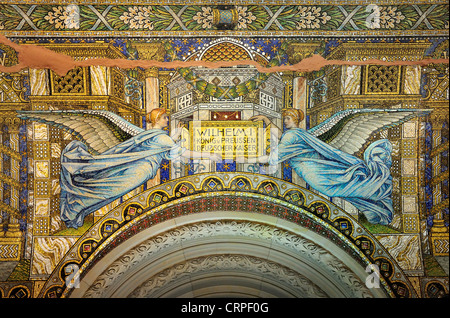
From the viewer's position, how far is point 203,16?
476 centimetres

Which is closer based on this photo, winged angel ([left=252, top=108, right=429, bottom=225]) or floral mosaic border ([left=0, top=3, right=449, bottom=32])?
floral mosaic border ([left=0, top=3, right=449, bottom=32])

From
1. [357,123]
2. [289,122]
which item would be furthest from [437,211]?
[289,122]

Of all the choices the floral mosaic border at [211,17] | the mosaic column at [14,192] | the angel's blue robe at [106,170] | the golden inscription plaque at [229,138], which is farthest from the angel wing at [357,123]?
the mosaic column at [14,192]

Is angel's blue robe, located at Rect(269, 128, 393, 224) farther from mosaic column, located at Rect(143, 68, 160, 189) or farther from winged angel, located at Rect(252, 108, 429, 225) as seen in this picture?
mosaic column, located at Rect(143, 68, 160, 189)

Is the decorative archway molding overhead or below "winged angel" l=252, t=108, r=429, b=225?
below

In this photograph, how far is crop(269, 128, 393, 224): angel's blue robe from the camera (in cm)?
493

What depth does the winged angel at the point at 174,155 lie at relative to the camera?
192 inches

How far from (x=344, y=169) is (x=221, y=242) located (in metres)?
1.25

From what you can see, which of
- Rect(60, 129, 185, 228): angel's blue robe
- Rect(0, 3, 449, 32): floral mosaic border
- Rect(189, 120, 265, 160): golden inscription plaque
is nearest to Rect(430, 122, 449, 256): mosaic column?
Rect(0, 3, 449, 32): floral mosaic border

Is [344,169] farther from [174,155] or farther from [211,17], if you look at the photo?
[211,17]

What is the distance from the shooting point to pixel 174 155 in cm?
491

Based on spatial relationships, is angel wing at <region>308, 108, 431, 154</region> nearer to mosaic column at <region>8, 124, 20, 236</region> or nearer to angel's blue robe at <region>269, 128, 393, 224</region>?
angel's blue robe at <region>269, 128, 393, 224</region>

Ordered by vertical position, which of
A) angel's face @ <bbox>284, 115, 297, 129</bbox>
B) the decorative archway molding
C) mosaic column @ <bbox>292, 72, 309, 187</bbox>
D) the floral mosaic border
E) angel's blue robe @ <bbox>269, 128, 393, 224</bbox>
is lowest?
the decorative archway molding

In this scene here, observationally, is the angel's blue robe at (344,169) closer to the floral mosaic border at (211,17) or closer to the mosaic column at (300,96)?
the mosaic column at (300,96)
